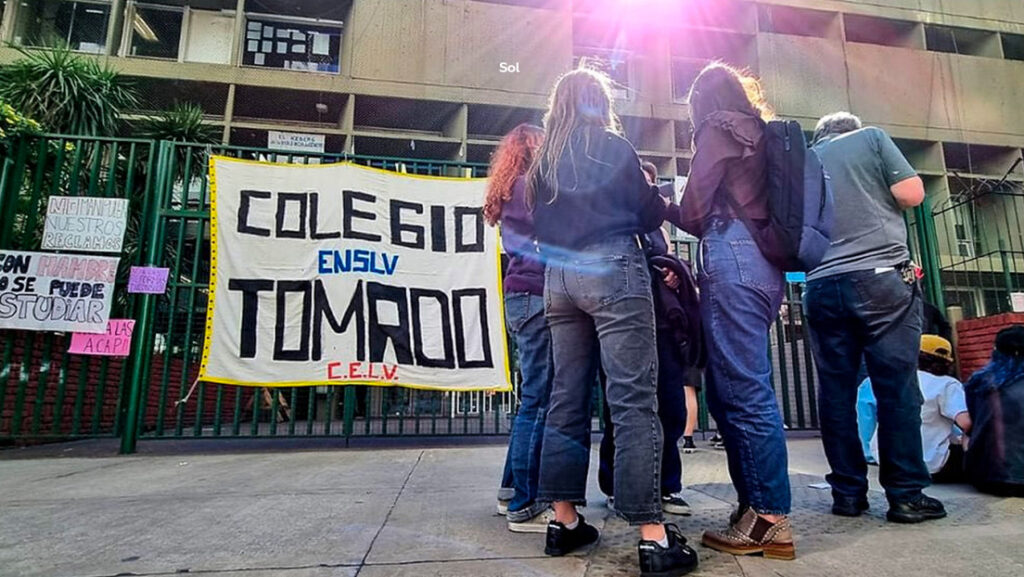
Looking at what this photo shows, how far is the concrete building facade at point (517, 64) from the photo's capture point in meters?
14.2

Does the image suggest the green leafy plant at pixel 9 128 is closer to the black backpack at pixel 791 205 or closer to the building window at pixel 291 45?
the black backpack at pixel 791 205

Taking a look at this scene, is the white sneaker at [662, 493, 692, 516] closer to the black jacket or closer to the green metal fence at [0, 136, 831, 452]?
the black jacket

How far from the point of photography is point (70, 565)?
1.88m

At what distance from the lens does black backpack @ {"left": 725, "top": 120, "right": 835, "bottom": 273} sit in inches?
79.7

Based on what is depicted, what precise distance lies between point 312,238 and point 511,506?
3310 millimetres

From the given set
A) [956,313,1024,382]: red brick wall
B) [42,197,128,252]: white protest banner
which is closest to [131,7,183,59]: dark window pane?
[42,197,128,252]: white protest banner

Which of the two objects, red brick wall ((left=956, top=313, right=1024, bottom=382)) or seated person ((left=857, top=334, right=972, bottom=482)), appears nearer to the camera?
seated person ((left=857, top=334, right=972, bottom=482))

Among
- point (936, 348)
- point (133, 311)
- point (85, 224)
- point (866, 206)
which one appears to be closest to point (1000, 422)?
point (936, 348)

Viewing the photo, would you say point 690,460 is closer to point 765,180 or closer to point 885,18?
point 765,180

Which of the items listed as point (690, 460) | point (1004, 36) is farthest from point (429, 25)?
point (1004, 36)

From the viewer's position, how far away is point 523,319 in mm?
2527

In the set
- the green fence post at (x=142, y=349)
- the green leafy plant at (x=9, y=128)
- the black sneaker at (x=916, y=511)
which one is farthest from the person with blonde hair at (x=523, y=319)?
the green leafy plant at (x=9, y=128)

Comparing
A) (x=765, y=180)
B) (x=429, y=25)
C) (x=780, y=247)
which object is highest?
(x=429, y=25)

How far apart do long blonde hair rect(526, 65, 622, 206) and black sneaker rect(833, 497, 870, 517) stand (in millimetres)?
1835
